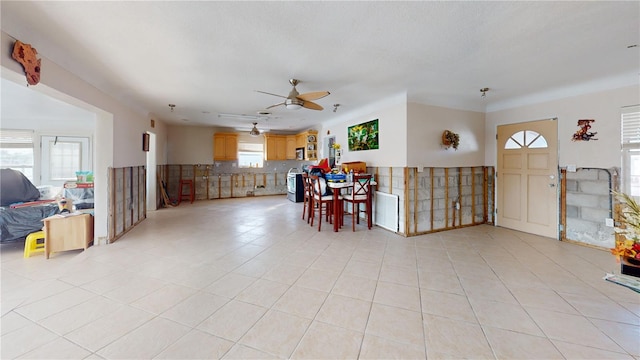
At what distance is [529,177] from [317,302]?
4.59m

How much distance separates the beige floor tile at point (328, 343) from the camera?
4.96ft

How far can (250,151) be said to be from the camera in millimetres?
8734

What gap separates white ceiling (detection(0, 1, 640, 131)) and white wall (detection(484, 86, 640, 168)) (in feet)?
0.58

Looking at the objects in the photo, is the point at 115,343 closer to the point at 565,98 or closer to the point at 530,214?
the point at 530,214

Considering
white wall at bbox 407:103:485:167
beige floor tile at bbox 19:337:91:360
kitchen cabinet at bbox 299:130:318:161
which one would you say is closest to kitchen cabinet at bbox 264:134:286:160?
kitchen cabinet at bbox 299:130:318:161

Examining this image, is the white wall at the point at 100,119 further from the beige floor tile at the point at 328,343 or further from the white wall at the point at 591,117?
the white wall at the point at 591,117

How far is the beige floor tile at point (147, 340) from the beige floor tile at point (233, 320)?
0.60ft

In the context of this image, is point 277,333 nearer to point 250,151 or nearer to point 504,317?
point 504,317

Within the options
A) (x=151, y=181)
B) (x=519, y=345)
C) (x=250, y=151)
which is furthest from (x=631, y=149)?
(x=151, y=181)

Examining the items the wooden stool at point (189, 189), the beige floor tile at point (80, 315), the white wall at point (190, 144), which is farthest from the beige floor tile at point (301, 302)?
the white wall at point (190, 144)

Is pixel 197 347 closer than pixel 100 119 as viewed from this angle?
Yes

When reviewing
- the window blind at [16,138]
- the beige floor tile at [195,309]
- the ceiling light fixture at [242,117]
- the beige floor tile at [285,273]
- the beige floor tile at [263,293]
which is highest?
the ceiling light fixture at [242,117]

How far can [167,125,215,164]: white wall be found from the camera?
764 cm

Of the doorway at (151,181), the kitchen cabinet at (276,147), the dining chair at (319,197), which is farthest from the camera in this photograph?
the kitchen cabinet at (276,147)
